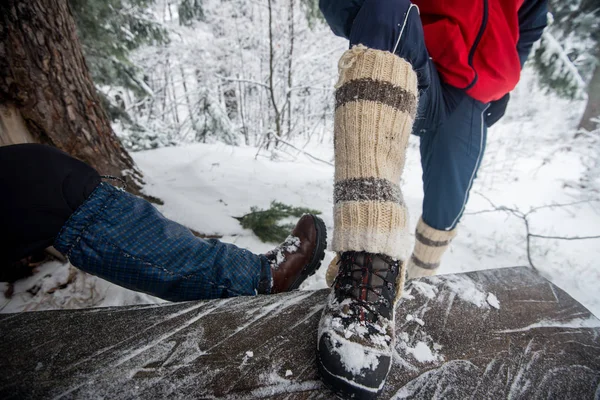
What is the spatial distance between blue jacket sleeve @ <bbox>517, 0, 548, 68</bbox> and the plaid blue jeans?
1593mm

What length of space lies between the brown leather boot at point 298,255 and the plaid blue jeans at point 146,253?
0.38 ft

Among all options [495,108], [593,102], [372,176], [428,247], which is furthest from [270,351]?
[593,102]

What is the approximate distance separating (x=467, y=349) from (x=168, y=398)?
876 mm

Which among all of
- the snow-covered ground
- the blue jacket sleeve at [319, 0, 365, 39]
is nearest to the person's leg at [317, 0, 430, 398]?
the blue jacket sleeve at [319, 0, 365, 39]

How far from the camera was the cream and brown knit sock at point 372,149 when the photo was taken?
0.73 metres

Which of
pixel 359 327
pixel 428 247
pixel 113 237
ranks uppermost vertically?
pixel 113 237

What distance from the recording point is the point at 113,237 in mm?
764

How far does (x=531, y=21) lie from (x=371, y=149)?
1.09 m

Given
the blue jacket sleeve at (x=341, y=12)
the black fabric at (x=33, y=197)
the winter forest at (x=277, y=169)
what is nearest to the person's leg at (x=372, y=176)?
the blue jacket sleeve at (x=341, y=12)

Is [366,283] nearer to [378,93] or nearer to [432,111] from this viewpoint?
[378,93]

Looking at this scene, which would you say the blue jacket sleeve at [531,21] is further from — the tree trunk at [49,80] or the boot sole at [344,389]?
the tree trunk at [49,80]

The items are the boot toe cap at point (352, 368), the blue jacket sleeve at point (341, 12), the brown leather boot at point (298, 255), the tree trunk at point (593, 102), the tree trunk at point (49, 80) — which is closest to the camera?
the boot toe cap at point (352, 368)

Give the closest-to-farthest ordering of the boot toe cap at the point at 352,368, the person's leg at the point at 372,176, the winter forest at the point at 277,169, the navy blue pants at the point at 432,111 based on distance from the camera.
A: the boot toe cap at the point at 352,368 → the person's leg at the point at 372,176 → the navy blue pants at the point at 432,111 → the winter forest at the point at 277,169

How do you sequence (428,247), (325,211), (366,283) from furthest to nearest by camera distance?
1. (325,211)
2. (428,247)
3. (366,283)
